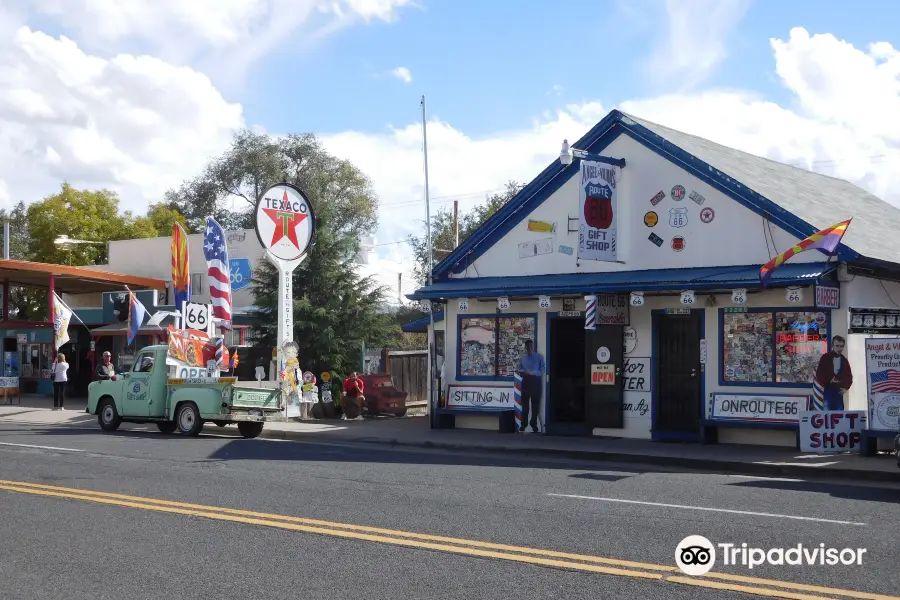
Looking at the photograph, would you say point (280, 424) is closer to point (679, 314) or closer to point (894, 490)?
point (679, 314)

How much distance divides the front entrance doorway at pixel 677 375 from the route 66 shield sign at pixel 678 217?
176 cm

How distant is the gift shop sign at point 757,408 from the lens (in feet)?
57.0

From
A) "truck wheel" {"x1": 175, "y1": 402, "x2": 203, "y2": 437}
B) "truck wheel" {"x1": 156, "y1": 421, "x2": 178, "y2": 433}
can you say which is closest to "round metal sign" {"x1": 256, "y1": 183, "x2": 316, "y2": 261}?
"truck wheel" {"x1": 175, "y1": 402, "x2": 203, "y2": 437}

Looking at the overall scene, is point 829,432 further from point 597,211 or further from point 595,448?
point 597,211

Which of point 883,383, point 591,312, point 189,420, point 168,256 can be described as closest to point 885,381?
point 883,383

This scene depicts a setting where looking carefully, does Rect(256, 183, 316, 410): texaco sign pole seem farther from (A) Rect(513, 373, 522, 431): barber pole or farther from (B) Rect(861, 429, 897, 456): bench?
(B) Rect(861, 429, 897, 456): bench

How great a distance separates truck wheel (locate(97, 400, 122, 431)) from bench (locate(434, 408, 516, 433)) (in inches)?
295

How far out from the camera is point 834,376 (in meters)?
16.4

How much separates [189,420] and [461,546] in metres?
13.8

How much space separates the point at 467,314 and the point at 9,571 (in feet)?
50.3

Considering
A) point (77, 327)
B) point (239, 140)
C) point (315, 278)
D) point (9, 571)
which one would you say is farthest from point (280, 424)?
point (239, 140)

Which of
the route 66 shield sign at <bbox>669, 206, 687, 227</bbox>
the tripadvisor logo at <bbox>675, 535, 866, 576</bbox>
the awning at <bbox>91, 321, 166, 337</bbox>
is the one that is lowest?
the tripadvisor logo at <bbox>675, 535, 866, 576</bbox>

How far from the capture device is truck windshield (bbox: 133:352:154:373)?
71.9 ft

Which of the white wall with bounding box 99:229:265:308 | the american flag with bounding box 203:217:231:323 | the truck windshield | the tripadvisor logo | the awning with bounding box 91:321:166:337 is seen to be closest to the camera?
the tripadvisor logo
